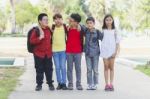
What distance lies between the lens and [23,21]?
122 meters

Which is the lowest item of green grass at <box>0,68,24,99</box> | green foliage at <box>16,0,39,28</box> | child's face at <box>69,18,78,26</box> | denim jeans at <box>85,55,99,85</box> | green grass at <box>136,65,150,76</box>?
green foliage at <box>16,0,39,28</box>

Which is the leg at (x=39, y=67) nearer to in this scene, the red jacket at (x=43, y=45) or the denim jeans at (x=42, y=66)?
the denim jeans at (x=42, y=66)

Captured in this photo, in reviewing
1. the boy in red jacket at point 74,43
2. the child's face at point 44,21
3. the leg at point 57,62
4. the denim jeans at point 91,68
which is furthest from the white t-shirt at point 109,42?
the child's face at point 44,21

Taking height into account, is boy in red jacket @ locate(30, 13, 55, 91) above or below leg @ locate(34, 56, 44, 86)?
above

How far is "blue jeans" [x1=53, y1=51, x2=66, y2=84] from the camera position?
1319 centimetres

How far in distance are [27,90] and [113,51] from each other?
2.15 meters

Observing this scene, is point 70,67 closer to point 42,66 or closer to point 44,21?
point 42,66

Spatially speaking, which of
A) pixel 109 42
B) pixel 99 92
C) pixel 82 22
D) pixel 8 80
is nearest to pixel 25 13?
pixel 82 22

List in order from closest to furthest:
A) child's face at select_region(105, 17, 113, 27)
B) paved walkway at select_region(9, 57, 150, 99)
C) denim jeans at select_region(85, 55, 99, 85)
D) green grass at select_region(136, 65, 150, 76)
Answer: paved walkway at select_region(9, 57, 150, 99) → child's face at select_region(105, 17, 113, 27) → denim jeans at select_region(85, 55, 99, 85) → green grass at select_region(136, 65, 150, 76)

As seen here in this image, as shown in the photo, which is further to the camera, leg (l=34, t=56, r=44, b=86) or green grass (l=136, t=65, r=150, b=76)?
green grass (l=136, t=65, r=150, b=76)

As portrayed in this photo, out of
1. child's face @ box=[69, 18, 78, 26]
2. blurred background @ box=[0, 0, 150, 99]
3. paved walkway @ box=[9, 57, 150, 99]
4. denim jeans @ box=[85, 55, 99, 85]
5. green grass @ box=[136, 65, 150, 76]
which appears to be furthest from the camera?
blurred background @ box=[0, 0, 150, 99]

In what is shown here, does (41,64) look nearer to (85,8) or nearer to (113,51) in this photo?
(113,51)

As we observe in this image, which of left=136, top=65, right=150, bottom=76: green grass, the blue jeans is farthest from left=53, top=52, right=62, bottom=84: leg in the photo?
left=136, top=65, right=150, bottom=76: green grass

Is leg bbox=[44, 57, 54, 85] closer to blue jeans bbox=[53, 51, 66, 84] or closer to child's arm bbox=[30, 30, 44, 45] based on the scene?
blue jeans bbox=[53, 51, 66, 84]
